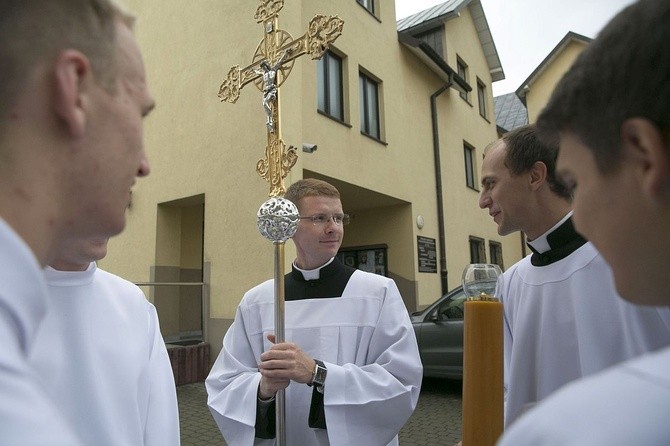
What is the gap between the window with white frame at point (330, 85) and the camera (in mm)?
9172

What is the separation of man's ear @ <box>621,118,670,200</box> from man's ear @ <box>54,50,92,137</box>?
81cm

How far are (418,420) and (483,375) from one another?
5582mm

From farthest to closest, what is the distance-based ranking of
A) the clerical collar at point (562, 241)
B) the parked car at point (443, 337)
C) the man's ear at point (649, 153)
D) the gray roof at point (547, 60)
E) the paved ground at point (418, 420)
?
the gray roof at point (547, 60) → the parked car at point (443, 337) → the paved ground at point (418, 420) → the clerical collar at point (562, 241) → the man's ear at point (649, 153)

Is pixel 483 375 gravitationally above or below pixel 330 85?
below

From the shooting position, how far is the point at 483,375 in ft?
3.25

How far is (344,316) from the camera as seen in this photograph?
280 centimetres

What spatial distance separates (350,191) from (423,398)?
174 inches

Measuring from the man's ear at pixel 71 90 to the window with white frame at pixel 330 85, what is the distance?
8356 millimetres

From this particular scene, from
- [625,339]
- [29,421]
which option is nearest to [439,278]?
[625,339]

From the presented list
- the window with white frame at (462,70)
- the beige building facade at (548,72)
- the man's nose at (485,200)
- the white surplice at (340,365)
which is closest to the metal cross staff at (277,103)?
the white surplice at (340,365)

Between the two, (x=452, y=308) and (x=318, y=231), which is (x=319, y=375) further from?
(x=452, y=308)

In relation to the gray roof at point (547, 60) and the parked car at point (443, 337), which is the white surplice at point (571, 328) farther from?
the gray roof at point (547, 60)

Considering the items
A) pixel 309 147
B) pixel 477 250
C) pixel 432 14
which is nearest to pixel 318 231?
pixel 309 147

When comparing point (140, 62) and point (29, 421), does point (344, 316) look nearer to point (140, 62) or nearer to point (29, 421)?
point (140, 62)
